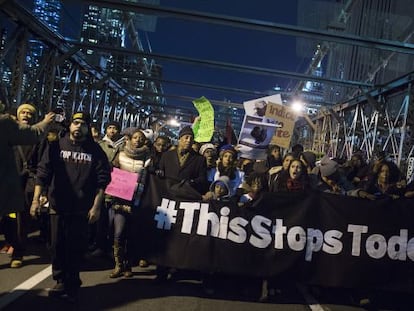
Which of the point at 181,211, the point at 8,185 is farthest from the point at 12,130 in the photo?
the point at 181,211

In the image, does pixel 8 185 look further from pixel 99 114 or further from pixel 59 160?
pixel 99 114

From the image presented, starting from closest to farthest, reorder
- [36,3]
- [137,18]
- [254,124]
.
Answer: [254,124], [36,3], [137,18]

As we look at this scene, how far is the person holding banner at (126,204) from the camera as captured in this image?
551 centimetres

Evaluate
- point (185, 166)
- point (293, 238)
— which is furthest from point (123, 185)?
point (293, 238)

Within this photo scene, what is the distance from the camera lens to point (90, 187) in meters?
4.72

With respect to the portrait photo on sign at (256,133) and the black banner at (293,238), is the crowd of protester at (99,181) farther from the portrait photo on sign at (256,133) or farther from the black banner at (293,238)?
the portrait photo on sign at (256,133)

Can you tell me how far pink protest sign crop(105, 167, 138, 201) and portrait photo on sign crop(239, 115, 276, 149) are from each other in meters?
2.55

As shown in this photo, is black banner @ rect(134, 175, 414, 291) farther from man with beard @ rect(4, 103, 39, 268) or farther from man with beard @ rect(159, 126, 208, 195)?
man with beard @ rect(4, 103, 39, 268)

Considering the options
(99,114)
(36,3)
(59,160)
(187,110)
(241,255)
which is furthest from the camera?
(187,110)

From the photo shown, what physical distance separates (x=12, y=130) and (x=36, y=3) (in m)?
7.32

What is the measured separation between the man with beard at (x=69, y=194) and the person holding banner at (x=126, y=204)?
32.6 inches

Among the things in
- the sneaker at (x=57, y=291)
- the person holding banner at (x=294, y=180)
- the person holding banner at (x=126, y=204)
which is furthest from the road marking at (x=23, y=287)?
the person holding banner at (x=294, y=180)

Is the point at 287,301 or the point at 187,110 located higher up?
the point at 187,110

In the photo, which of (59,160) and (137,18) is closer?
(59,160)
